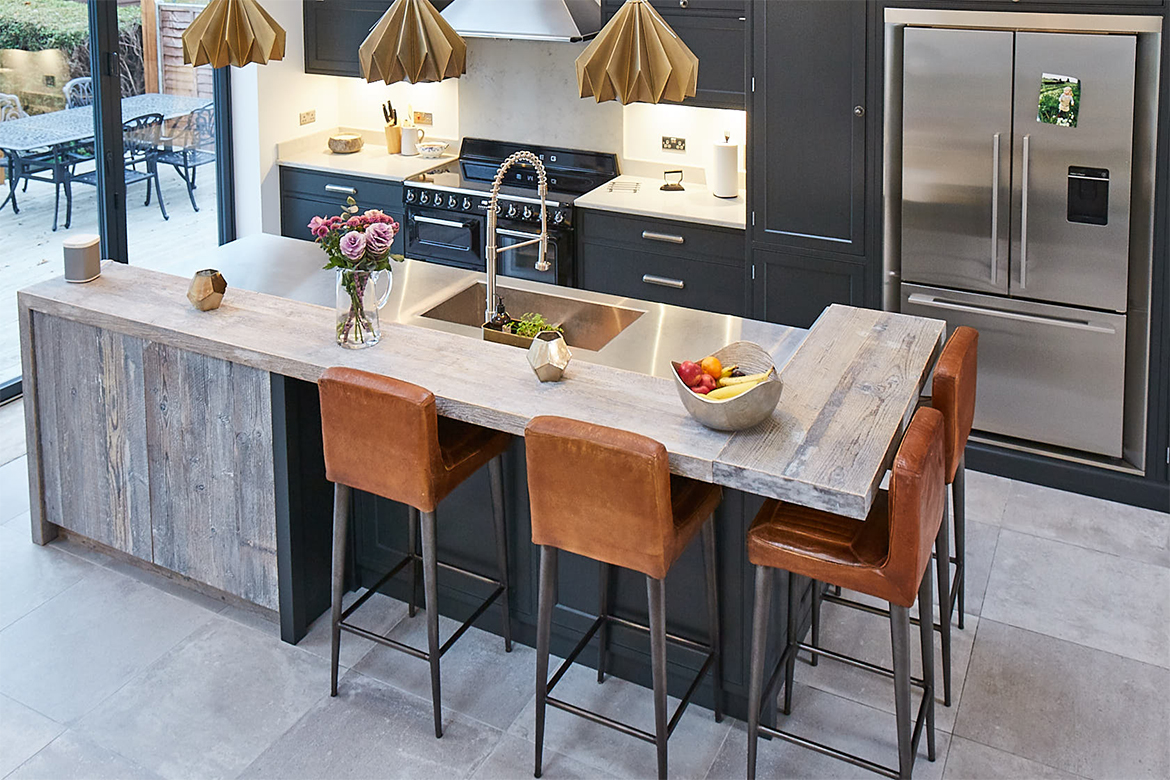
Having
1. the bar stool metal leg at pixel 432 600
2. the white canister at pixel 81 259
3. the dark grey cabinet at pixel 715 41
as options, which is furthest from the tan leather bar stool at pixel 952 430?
the white canister at pixel 81 259

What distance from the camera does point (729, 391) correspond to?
3.04m

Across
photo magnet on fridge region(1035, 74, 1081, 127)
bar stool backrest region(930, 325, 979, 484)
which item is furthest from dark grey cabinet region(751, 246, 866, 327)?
bar stool backrest region(930, 325, 979, 484)

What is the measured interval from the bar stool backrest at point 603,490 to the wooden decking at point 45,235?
369 centimetres

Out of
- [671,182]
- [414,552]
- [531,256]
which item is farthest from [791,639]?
[671,182]

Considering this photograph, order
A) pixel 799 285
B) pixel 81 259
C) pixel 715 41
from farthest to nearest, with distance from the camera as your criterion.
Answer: pixel 715 41
pixel 799 285
pixel 81 259

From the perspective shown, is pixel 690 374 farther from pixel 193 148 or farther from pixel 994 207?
pixel 193 148

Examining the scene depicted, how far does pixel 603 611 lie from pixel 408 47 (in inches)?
69.0

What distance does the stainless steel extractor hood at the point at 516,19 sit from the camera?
4965 mm

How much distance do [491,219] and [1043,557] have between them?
2.48 m

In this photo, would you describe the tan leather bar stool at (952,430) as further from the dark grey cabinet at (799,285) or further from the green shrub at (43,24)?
the green shrub at (43,24)

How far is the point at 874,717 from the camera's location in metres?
3.55

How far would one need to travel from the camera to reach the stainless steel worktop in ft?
12.2

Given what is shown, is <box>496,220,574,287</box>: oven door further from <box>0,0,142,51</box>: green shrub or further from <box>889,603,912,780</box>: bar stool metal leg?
<box>889,603,912,780</box>: bar stool metal leg

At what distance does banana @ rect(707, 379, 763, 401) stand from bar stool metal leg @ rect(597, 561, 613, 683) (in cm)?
73
